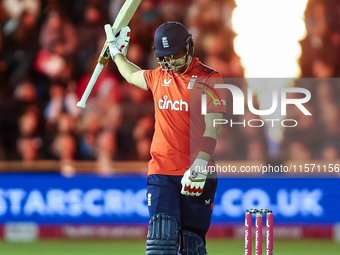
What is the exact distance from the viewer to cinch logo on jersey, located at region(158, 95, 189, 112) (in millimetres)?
5387

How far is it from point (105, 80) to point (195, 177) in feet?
20.6

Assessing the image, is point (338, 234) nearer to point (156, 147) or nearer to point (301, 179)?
point (301, 179)

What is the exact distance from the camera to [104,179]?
10078 millimetres

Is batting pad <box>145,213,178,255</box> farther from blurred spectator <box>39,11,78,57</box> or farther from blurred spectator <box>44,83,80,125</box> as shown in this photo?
blurred spectator <box>39,11,78,57</box>

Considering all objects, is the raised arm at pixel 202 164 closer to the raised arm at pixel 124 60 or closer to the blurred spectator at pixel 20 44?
the raised arm at pixel 124 60

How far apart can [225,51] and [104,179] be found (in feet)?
11.4

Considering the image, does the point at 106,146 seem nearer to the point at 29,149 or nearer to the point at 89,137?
the point at 89,137

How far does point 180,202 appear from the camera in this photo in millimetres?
5418

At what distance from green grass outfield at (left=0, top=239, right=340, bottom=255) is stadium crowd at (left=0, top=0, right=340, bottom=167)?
1.46m

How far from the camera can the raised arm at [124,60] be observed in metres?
5.77

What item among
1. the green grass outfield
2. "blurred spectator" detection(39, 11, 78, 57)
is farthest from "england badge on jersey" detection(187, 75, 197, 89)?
"blurred spectator" detection(39, 11, 78, 57)

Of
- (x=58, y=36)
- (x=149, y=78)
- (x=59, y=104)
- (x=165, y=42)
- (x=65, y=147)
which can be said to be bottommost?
(x=149, y=78)

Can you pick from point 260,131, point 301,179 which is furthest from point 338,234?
point 260,131

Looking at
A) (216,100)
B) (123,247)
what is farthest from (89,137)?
(216,100)
